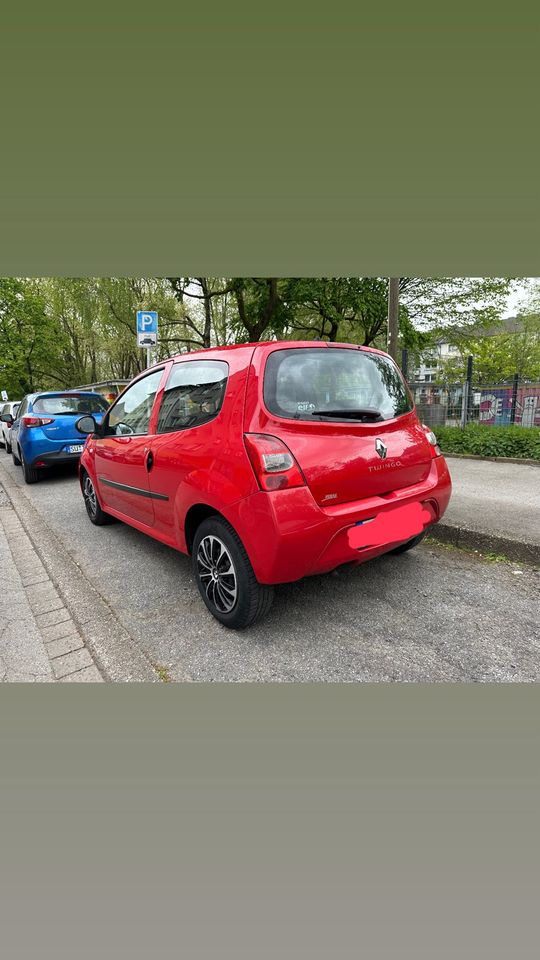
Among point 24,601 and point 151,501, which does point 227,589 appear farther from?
point 24,601

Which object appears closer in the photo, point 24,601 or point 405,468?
point 405,468

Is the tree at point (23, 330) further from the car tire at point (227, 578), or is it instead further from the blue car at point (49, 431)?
the car tire at point (227, 578)

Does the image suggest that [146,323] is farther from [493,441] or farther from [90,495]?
[493,441]

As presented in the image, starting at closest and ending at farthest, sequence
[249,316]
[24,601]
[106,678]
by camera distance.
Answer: [106,678] < [24,601] < [249,316]

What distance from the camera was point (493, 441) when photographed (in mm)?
8312

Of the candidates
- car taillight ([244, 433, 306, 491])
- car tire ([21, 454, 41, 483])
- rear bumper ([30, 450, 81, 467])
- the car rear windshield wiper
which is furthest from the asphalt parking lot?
car tire ([21, 454, 41, 483])

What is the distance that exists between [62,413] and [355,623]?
7.03 m

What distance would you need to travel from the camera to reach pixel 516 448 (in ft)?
26.2

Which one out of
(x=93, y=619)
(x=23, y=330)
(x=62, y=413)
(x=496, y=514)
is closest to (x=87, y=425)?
(x=93, y=619)

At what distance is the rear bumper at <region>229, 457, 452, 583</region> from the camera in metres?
2.38

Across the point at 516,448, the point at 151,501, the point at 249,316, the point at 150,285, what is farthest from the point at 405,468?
the point at 150,285

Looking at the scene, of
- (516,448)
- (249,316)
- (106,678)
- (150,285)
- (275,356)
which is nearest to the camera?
(106,678)

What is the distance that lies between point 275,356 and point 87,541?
3.20 meters

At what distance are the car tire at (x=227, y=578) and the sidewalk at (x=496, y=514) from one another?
2331 mm
